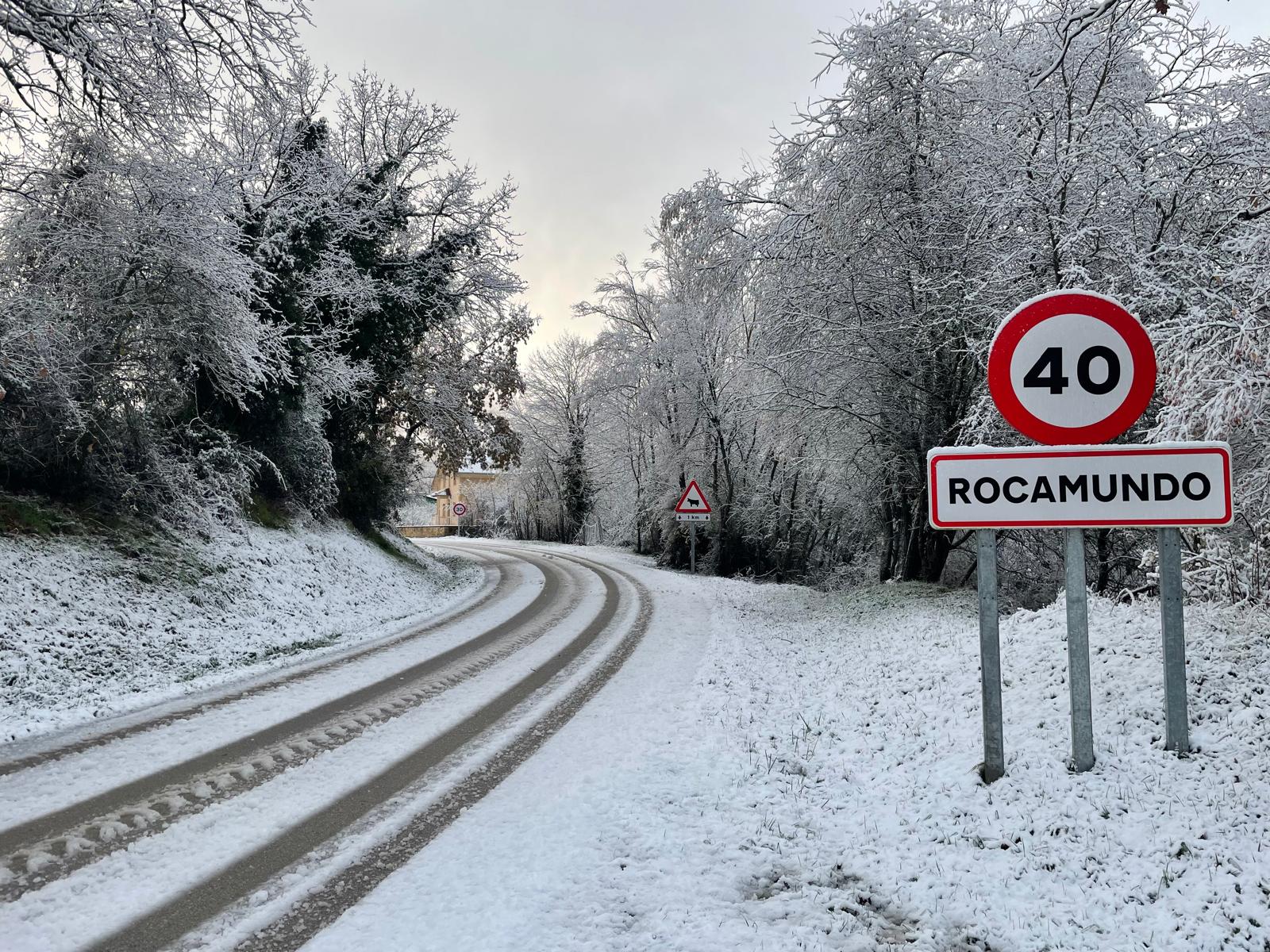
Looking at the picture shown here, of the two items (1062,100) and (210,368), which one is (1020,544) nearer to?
(1062,100)

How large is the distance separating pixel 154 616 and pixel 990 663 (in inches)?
391

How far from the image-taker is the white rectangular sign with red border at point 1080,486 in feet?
13.5

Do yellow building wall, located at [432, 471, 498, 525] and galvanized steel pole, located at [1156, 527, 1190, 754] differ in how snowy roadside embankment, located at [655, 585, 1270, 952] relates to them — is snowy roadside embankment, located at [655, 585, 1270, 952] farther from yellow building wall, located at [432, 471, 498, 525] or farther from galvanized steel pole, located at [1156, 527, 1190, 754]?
yellow building wall, located at [432, 471, 498, 525]

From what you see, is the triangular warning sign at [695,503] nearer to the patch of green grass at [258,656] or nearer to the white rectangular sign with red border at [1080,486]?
the patch of green grass at [258,656]

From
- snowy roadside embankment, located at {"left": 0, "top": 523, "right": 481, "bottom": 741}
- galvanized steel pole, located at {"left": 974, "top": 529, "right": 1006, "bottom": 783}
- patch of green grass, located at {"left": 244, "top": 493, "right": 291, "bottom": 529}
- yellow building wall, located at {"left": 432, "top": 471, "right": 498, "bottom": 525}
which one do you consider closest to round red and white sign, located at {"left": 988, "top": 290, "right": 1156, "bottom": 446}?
galvanized steel pole, located at {"left": 974, "top": 529, "right": 1006, "bottom": 783}

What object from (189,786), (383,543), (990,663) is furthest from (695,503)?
(189,786)

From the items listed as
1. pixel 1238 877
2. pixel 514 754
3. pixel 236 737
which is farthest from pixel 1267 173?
pixel 236 737

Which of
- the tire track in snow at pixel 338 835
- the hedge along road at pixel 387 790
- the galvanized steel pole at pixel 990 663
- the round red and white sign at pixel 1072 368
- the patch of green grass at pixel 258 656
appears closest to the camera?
the tire track in snow at pixel 338 835

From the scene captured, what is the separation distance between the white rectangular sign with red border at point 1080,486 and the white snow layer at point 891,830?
4.76 ft

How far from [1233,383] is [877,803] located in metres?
3.48

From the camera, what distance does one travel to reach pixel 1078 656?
4250mm

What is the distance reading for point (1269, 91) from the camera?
680cm

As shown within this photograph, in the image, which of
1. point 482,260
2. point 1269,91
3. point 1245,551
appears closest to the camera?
point 1245,551

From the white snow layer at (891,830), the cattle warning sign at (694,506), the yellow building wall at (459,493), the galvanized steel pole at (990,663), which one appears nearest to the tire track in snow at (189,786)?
the white snow layer at (891,830)
